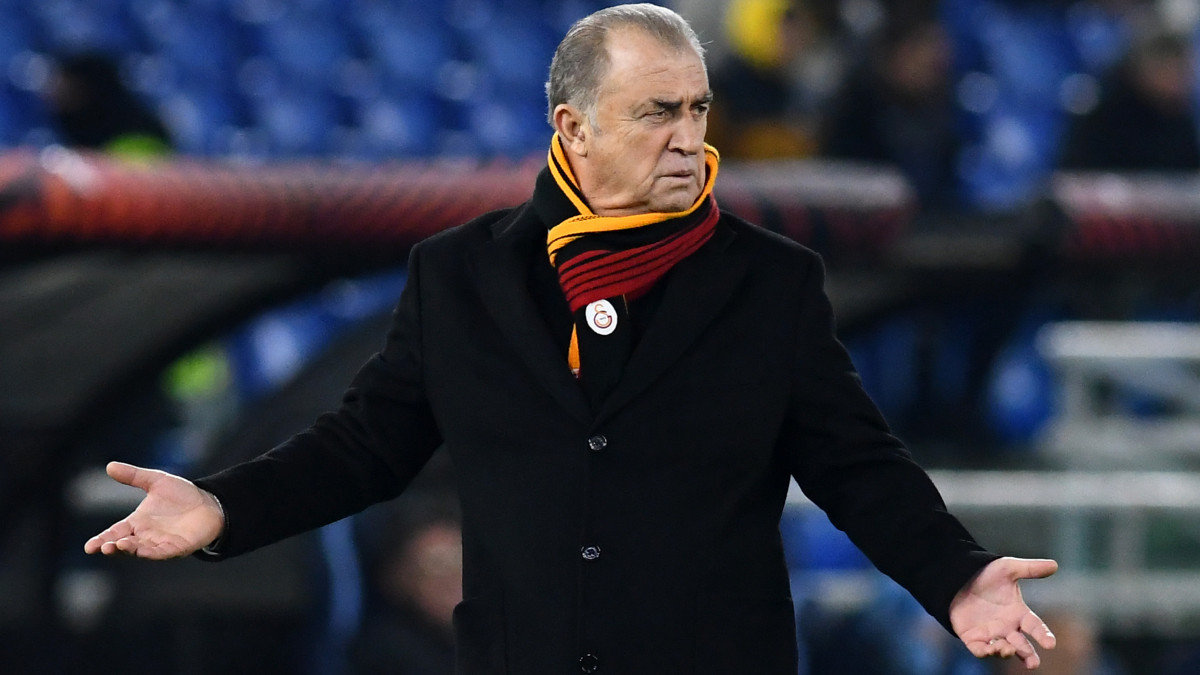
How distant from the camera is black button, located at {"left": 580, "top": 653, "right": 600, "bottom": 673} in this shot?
189 cm

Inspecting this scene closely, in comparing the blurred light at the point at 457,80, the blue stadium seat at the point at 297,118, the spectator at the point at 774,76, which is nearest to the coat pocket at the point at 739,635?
the spectator at the point at 774,76

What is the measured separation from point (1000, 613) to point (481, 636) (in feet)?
1.76

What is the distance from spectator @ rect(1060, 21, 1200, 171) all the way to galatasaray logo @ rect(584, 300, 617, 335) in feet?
11.2

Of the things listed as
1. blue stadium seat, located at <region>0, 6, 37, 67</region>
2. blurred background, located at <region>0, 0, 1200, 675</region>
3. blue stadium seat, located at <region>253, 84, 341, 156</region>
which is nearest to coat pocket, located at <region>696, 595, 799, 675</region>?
blurred background, located at <region>0, 0, 1200, 675</region>

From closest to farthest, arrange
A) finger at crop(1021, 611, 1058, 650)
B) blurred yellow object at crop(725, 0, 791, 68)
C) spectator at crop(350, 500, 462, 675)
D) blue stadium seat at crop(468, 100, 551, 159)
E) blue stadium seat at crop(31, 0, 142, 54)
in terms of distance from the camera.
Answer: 1. finger at crop(1021, 611, 1058, 650)
2. spectator at crop(350, 500, 462, 675)
3. blurred yellow object at crop(725, 0, 791, 68)
4. blue stadium seat at crop(468, 100, 551, 159)
5. blue stadium seat at crop(31, 0, 142, 54)

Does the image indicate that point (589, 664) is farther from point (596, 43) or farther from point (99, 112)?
point (99, 112)

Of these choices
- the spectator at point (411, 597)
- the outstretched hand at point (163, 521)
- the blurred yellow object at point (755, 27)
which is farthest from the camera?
the blurred yellow object at point (755, 27)

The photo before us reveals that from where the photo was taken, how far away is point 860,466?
1.94m

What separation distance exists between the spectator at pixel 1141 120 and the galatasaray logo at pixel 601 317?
3.42m

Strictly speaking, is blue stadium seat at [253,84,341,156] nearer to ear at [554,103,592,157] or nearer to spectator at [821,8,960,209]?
spectator at [821,8,960,209]

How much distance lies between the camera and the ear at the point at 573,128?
196 centimetres

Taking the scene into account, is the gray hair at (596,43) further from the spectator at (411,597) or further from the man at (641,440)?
the spectator at (411,597)

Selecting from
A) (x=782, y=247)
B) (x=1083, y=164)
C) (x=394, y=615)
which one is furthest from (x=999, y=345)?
(x=782, y=247)

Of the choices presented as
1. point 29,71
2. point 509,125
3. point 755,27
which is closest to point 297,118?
point 509,125
